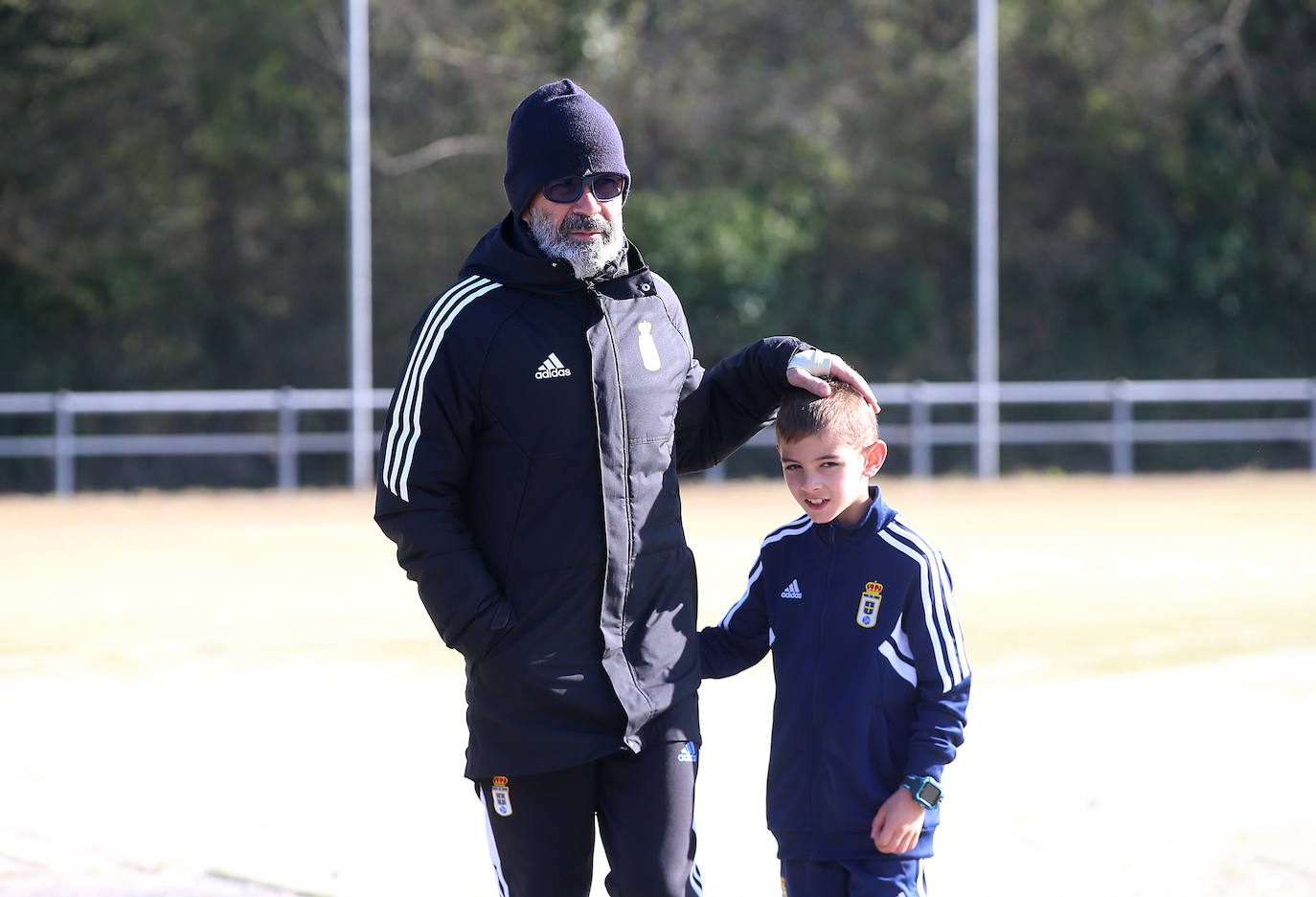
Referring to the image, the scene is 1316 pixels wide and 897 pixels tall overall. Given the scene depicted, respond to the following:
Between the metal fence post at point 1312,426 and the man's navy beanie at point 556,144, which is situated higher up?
the man's navy beanie at point 556,144

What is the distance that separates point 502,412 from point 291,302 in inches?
948

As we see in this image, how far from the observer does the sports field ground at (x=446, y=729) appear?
5.14 metres

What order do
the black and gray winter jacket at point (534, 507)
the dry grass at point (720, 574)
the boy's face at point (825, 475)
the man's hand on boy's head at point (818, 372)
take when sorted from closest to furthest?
the black and gray winter jacket at point (534, 507)
the boy's face at point (825, 475)
the man's hand on boy's head at point (818, 372)
the dry grass at point (720, 574)

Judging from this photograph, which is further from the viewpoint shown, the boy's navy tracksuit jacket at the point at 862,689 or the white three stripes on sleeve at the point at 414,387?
the boy's navy tracksuit jacket at the point at 862,689

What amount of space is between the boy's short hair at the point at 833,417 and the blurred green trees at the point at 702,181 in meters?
21.6

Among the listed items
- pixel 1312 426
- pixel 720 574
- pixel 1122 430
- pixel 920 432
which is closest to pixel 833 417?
pixel 720 574

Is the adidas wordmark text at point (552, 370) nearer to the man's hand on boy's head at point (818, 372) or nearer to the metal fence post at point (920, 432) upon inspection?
the man's hand on boy's head at point (818, 372)

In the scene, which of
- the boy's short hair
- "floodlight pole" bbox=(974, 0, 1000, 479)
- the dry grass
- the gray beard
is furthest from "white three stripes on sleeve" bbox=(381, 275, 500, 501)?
"floodlight pole" bbox=(974, 0, 1000, 479)

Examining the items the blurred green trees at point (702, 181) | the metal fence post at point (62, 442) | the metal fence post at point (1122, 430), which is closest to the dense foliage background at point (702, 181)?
the blurred green trees at point (702, 181)

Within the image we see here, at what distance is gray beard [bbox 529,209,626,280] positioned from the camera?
332 centimetres

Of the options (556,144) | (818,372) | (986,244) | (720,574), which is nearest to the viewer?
(556,144)

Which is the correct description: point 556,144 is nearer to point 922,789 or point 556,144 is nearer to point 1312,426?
point 922,789

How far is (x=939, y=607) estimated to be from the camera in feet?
11.1

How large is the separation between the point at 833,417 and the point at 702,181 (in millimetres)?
23195
